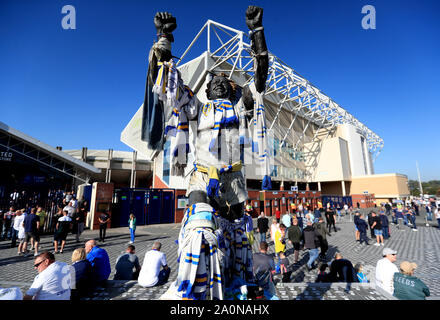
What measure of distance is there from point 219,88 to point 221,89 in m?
0.03

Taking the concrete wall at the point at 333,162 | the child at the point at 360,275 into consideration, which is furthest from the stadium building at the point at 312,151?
the child at the point at 360,275

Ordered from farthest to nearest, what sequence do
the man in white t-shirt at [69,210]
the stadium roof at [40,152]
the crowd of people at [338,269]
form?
the stadium roof at [40,152] < the man in white t-shirt at [69,210] < the crowd of people at [338,269]

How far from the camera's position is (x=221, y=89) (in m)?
2.62

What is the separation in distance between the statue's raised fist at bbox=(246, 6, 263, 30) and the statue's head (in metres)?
0.69

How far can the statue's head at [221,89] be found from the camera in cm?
262

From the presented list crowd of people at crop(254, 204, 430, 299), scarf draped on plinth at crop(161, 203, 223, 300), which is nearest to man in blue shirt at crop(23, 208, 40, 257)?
crowd of people at crop(254, 204, 430, 299)

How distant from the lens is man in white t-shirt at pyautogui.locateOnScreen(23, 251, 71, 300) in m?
2.64

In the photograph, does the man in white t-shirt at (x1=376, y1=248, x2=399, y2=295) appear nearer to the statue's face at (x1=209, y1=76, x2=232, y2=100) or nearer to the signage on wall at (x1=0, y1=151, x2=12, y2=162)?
the statue's face at (x1=209, y1=76, x2=232, y2=100)

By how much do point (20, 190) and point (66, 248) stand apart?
17.3ft

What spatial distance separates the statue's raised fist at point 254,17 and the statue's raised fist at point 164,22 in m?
0.77

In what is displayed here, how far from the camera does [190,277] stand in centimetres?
152

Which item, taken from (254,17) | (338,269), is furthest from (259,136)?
(338,269)

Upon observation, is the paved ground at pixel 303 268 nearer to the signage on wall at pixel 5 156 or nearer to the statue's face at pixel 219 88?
the statue's face at pixel 219 88

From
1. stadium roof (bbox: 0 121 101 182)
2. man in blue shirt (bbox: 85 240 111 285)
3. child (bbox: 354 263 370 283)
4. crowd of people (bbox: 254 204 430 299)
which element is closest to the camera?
crowd of people (bbox: 254 204 430 299)
